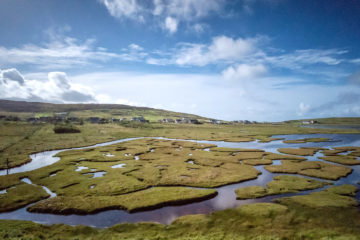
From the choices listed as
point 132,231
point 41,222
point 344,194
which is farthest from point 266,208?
point 41,222

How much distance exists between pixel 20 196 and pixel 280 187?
5300cm

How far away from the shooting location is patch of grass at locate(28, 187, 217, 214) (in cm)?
3331

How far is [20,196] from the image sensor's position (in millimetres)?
38125

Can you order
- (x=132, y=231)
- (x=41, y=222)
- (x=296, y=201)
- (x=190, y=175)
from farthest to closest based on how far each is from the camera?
(x=190, y=175) → (x=296, y=201) → (x=41, y=222) → (x=132, y=231)

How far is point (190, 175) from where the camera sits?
51.4m

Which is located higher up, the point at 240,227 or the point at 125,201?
the point at 240,227

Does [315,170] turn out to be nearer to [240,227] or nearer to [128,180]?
[240,227]

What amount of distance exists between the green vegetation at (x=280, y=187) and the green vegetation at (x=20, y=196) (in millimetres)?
39799

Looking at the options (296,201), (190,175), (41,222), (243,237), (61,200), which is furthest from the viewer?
A: (190,175)

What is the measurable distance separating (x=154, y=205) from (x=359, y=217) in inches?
1238

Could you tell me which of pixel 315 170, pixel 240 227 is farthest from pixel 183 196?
pixel 315 170

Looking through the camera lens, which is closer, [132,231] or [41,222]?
[132,231]

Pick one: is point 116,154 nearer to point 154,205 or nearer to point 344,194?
point 154,205

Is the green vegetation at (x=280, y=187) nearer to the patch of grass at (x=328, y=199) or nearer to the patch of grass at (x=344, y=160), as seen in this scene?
the patch of grass at (x=328, y=199)
